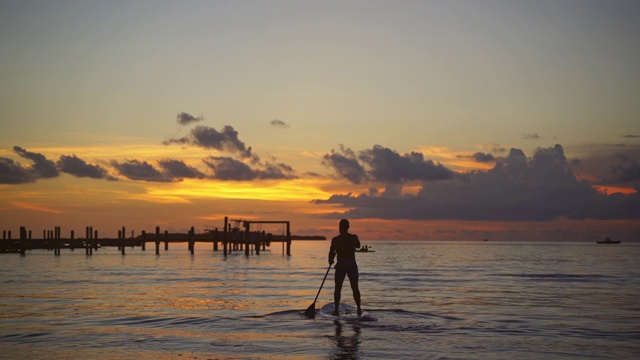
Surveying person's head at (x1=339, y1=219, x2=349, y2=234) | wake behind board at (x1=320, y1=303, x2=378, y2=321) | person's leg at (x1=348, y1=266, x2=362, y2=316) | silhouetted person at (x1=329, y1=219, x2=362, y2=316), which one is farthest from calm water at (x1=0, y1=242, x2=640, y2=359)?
person's head at (x1=339, y1=219, x2=349, y2=234)

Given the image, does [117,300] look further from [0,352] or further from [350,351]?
[350,351]

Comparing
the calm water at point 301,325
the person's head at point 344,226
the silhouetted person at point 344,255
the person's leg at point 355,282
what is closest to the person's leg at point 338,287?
the silhouetted person at point 344,255

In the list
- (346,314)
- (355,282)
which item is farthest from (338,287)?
(346,314)

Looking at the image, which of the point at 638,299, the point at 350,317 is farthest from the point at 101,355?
the point at 638,299

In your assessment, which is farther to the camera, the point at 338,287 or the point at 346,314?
the point at 346,314

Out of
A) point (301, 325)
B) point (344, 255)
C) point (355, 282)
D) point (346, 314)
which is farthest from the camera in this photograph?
point (346, 314)

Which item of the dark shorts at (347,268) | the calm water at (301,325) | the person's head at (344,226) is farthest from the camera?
the dark shorts at (347,268)

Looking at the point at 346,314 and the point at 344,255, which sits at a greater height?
the point at 344,255

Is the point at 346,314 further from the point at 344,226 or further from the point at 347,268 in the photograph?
the point at 344,226

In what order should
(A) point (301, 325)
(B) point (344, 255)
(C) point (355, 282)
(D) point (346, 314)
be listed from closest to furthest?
(A) point (301, 325), (C) point (355, 282), (B) point (344, 255), (D) point (346, 314)

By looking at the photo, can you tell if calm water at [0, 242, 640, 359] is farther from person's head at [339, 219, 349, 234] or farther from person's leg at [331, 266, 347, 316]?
person's head at [339, 219, 349, 234]

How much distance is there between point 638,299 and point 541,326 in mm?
10725

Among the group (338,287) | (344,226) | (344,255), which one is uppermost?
(344,226)

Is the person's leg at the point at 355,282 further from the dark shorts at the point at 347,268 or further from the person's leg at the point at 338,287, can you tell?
the person's leg at the point at 338,287
